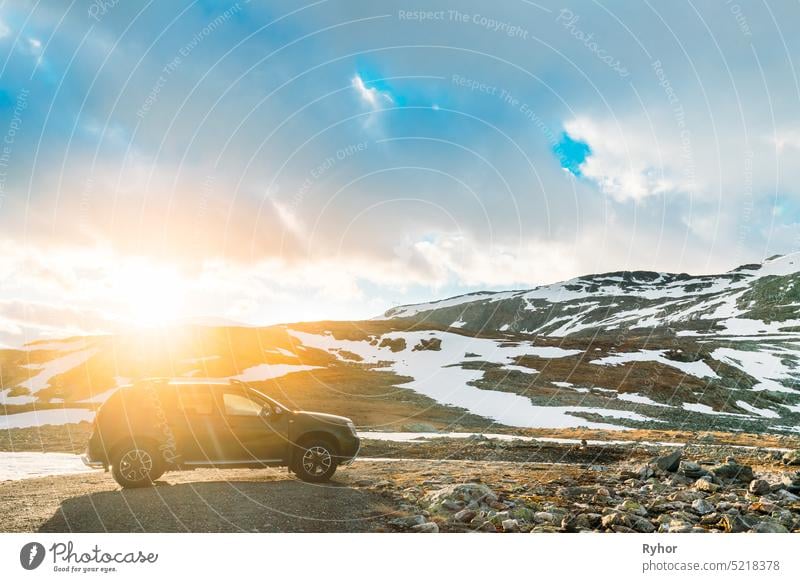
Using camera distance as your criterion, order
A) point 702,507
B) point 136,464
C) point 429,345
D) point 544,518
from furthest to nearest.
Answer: point 429,345 < point 136,464 < point 702,507 < point 544,518

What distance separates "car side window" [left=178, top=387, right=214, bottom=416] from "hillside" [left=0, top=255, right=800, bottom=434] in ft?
81.5

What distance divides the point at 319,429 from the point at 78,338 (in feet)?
271

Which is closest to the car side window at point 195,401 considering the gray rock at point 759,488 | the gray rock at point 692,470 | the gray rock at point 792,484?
the gray rock at point 692,470

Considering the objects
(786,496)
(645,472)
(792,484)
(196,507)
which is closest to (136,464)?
(196,507)

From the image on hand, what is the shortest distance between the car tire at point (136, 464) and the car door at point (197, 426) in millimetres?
611

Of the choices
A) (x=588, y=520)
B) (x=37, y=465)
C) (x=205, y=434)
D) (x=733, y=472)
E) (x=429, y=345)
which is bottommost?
(x=37, y=465)

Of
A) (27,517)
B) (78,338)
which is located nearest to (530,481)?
(27,517)

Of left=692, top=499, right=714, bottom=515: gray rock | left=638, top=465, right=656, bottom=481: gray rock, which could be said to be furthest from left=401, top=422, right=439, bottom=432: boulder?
left=692, top=499, right=714, bottom=515: gray rock

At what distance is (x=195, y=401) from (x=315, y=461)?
10.9 feet

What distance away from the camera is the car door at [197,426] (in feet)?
38.8

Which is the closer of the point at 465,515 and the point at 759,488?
the point at 465,515

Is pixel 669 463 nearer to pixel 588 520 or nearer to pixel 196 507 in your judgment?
pixel 588 520

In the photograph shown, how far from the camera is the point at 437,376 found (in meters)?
65.5
